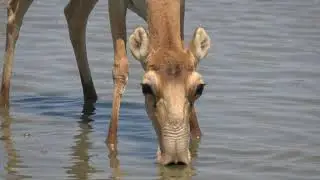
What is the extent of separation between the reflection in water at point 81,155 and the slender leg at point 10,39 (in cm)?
154

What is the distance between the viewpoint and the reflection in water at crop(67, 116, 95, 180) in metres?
12.3

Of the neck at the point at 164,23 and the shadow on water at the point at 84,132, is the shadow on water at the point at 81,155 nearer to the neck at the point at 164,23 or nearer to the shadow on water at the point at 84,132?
the shadow on water at the point at 84,132

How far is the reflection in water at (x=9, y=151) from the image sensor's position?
39.9ft

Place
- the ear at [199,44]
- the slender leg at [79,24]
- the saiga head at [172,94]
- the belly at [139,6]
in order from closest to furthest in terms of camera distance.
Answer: the saiga head at [172,94], the ear at [199,44], the belly at [139,6], the slender leg at [79,24]

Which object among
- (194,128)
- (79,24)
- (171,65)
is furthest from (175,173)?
(79,24)

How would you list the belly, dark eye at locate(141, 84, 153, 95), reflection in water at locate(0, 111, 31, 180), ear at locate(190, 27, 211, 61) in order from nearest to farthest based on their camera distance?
dark eye at locate(141, 84, 153, 95) < ear at locate(190, 27, 211, 61) < reflection in water at locate(0, 111, 31, 180) < the belly

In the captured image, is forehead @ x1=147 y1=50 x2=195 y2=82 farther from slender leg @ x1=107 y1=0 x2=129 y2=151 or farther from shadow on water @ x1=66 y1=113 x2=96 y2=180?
slender leg @ x1=107 y1=0 x2=129 y2=151

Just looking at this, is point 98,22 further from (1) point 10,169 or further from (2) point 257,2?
(1) point 10,169

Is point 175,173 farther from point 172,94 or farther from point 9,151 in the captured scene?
point 9,151

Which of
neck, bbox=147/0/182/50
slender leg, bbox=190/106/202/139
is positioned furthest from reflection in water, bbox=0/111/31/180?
slender leg, bbox=190/106/202/139

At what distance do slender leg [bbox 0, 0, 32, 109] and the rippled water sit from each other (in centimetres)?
26

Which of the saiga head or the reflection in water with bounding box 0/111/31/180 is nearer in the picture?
the saiga head

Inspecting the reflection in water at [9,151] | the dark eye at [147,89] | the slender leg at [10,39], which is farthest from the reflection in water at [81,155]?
the slender leg at [10,39]

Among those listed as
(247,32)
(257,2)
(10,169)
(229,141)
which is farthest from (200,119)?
(257,2)
